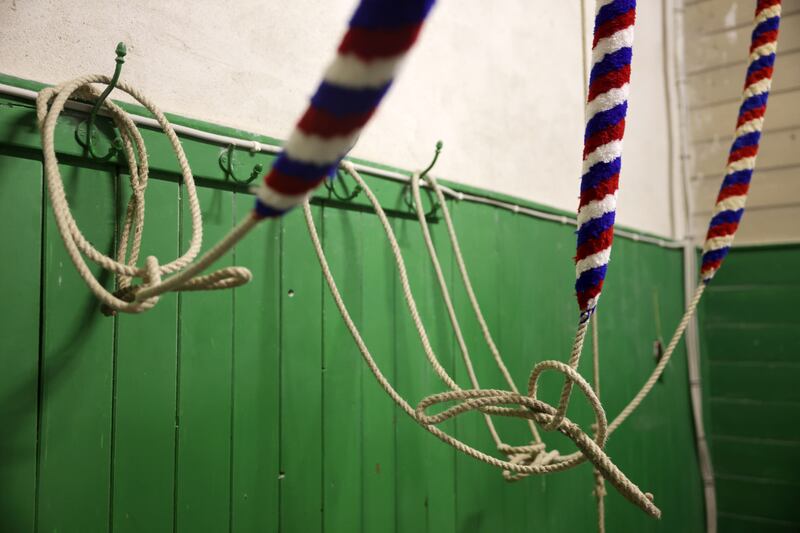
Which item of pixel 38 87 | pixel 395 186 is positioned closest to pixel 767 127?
pixel 395 186

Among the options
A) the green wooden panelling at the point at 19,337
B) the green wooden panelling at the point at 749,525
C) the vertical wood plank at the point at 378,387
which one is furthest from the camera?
the green wooden panelling at the point at 749,525

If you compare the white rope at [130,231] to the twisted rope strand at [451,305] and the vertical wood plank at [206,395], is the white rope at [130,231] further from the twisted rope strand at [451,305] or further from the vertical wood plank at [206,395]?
the twisted rope strand at [451,305]

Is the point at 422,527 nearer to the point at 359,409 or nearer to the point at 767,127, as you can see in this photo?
the point at 359,409

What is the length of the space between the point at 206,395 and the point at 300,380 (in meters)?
0.16

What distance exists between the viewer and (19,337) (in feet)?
2.10

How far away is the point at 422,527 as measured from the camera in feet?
3.62

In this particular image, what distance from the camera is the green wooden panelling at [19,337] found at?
2.07 feet

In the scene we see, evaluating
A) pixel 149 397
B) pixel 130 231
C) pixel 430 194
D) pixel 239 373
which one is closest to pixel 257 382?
pixel 239 373

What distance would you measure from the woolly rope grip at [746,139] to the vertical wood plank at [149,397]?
81 centimetres

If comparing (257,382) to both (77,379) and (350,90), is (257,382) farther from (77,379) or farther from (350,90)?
(350,90)

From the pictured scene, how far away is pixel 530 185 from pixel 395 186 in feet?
1.81

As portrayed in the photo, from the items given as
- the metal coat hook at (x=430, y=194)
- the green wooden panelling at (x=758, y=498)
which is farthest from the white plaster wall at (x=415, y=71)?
the green wooden panelling at (x=758, y=498)

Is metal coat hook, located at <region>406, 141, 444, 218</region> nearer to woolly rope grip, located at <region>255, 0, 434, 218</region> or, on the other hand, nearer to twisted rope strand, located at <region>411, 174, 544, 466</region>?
twisted rope strand, located at <region>411, 174, 544, 466</region>

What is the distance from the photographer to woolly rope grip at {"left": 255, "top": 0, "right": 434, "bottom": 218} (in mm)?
296
